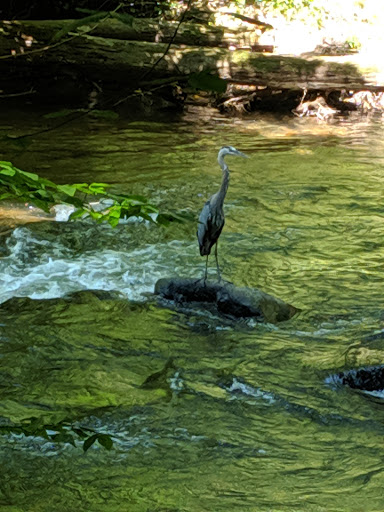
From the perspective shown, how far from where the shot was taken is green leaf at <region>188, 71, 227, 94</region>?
1.46 meters

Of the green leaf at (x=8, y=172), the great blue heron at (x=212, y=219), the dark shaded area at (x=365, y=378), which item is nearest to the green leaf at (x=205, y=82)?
the green leaf at (x=8, y=172)

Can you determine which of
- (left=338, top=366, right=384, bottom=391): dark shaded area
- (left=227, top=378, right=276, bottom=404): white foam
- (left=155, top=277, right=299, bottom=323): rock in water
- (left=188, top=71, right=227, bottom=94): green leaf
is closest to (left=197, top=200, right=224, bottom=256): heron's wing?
(left=155, top=277, right=299, bottom=323): rock in water

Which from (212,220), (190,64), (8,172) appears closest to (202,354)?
(212,220)

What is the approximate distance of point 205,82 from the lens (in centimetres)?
147

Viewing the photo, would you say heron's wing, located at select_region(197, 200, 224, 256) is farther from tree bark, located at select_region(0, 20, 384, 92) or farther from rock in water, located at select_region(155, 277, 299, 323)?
tree bark, located at select_region(0, 20, 384, 92)

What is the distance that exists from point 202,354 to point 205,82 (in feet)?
13.0

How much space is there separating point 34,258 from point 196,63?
604 centimetres

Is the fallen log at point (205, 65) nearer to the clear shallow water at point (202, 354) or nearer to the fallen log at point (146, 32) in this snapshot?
the fallen log at point (146, 32)

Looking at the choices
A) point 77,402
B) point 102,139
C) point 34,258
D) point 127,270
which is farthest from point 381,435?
point 102,139

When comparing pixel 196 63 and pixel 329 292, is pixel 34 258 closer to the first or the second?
pixel 329 292

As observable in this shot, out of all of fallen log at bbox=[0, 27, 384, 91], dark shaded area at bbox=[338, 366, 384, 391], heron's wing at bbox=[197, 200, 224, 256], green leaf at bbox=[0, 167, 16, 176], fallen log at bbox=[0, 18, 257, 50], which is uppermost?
fallen log at bbox=[0, 18, 257, 50]

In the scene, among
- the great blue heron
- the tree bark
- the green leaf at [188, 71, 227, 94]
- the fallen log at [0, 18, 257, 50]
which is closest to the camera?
the green leaf at [188, 71, 227, 94]

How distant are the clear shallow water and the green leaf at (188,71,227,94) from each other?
2.13 ft

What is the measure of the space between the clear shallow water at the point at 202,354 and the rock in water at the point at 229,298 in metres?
0.13
